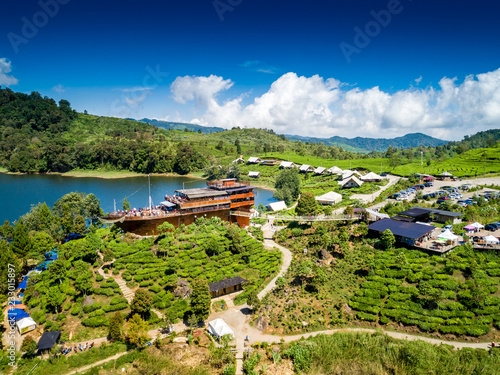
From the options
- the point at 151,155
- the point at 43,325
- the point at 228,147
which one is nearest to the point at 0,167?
the point at 151,155

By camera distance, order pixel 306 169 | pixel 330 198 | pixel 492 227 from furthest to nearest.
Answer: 1. pixel 306 169
2. pixel 330 198
3. pixel 492 227

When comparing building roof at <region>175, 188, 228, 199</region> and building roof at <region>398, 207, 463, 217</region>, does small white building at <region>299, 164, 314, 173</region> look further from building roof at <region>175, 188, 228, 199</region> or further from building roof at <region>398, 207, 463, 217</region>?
building roof at <region>398, 207, 463, 217</region>

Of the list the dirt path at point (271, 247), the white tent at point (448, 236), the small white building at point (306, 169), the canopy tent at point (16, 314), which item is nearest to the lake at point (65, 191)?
the dirt path at point (271, 247)

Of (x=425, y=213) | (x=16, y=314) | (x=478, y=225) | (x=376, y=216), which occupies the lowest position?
(x=16, y=314)

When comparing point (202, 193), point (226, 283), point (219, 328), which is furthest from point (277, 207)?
point (219, 328)

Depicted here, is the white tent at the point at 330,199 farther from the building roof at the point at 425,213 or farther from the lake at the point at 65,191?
the building roof at the point at 425,213

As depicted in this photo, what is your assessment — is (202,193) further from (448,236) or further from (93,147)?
(93,147)

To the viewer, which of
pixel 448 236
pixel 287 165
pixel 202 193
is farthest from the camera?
pixel 287 165

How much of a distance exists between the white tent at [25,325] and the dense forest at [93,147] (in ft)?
297

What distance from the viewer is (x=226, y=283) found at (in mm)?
32281

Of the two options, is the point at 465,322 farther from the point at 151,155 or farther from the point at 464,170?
the point at 151,155

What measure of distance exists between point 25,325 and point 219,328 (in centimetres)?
1730

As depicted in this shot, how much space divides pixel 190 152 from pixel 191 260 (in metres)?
91.7

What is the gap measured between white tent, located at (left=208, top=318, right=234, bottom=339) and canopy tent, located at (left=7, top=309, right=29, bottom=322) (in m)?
17.5
